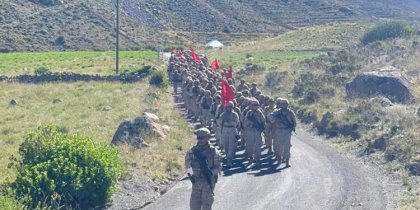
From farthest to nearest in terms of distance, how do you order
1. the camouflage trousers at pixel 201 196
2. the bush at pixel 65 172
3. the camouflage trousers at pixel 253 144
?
the camouflage trousers at pixel 253 144 < the bush at pixel 65 172 < the camouflage trousers at pixel 201 196

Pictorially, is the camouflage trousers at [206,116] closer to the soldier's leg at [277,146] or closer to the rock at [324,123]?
the rock at [324,123]

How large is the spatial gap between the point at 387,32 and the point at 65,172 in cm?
5069

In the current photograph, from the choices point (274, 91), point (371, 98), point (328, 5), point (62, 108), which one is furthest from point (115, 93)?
point (328, 5)

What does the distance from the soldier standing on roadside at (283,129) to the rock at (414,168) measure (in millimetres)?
3485

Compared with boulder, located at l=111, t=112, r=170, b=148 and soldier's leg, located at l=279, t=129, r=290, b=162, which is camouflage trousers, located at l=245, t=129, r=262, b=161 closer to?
soldier's leg, located at l=279, t=129, r=290, b=162

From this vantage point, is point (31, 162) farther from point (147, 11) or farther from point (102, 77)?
point (147, 11)

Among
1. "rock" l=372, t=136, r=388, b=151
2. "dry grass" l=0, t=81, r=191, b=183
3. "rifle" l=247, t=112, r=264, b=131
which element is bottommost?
"dry grass" l=0, t=81, r=191, b=183

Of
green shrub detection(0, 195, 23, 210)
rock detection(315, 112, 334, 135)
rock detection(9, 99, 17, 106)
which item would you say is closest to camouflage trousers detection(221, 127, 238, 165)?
rock detection(315, 112, 334, 135)

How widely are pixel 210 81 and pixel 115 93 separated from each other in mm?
10096

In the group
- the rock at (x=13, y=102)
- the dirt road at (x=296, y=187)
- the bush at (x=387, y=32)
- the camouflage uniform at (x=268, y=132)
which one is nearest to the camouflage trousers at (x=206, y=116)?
the camouflage uniform at (x=268, y=132)

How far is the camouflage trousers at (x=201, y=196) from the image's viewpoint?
46.0 ft

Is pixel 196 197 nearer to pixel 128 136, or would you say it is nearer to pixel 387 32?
pixel 128 136

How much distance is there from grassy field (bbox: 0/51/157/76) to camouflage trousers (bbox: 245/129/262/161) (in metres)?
30.0

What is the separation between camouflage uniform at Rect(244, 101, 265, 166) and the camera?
70.1 feet
